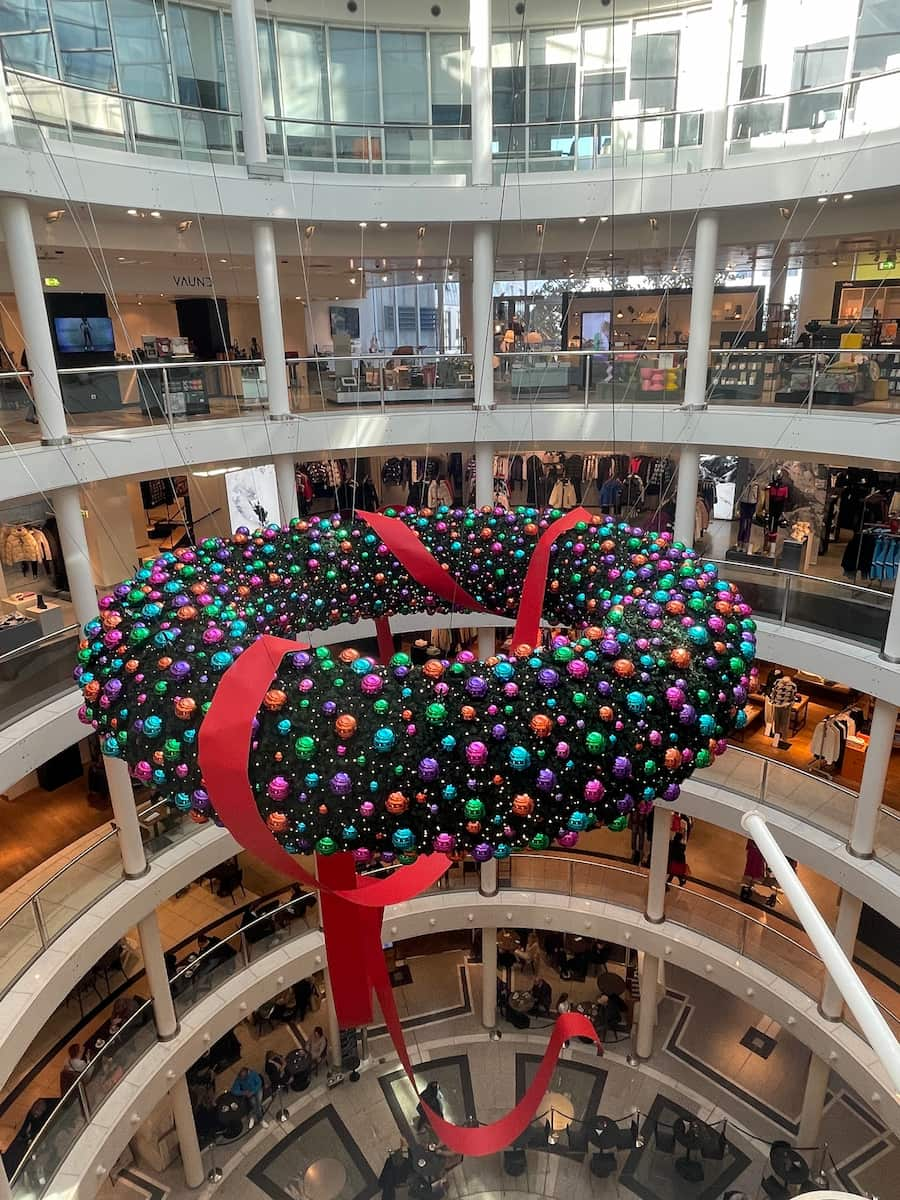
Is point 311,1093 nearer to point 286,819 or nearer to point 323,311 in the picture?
point 286,819

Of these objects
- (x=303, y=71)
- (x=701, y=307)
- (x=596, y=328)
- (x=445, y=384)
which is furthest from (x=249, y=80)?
(x=596, y=328)

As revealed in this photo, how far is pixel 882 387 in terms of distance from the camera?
833 cm

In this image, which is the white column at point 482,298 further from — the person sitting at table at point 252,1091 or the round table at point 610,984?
the person sitting at table at point 252,1091

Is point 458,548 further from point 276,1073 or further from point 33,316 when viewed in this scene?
point 276,1073

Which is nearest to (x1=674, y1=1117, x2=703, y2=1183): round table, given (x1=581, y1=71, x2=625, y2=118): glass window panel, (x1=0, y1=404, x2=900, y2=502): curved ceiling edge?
(x1=0, y1=404, x2=900, y2=502): curved ceiling edge

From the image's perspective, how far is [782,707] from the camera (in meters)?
12.1

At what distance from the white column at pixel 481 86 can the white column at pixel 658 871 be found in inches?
316

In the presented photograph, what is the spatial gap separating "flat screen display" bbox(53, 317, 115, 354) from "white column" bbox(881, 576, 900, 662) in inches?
412

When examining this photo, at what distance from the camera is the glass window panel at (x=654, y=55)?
11.8m

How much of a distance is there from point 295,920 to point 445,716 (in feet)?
29.6

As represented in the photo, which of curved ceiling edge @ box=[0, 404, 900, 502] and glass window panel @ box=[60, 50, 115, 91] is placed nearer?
curved ceiling edge @ box=[0, 404, 900, 502]

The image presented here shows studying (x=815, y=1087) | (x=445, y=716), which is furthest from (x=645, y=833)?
(x=445, y=716)

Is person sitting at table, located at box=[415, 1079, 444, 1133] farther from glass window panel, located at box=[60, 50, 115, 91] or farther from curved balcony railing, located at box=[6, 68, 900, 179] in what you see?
glass window panel, located at box=[60, 50, 115, 91]

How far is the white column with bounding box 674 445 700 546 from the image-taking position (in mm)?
9992
